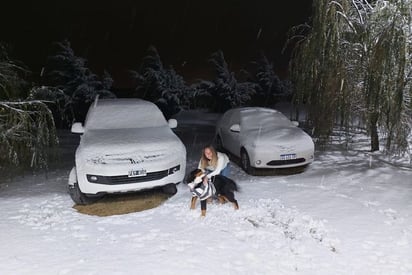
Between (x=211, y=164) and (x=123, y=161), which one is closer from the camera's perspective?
(x=211, y=164)

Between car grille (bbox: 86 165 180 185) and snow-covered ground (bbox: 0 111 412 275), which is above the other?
car grille (bbox: 86 165 180 185)

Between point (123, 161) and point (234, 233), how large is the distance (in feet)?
7.43

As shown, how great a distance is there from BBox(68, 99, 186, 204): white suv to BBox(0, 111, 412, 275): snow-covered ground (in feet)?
1.50

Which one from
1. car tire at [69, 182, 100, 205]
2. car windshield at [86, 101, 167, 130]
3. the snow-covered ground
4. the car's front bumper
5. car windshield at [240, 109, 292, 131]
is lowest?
the snow-covered ground

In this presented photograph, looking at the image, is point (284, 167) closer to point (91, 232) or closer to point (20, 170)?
point (91, 232)

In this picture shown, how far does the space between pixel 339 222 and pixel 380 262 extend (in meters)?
1.17

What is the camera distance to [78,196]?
6914mm

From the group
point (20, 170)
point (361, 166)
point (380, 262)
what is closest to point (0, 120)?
point (20, 170)

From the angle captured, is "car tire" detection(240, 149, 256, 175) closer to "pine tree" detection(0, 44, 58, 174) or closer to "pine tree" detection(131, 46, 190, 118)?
"pine tree" detection(0, 44, 58, 174)

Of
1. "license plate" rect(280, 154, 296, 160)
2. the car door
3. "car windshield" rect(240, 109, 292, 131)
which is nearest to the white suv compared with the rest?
the car door

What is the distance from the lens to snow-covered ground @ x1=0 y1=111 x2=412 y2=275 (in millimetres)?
4602

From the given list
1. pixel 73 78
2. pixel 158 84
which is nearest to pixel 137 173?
pixel 73 78

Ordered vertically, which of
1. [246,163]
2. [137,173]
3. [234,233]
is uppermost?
[137,173]

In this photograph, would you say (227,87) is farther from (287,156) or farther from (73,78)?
(287,156)
